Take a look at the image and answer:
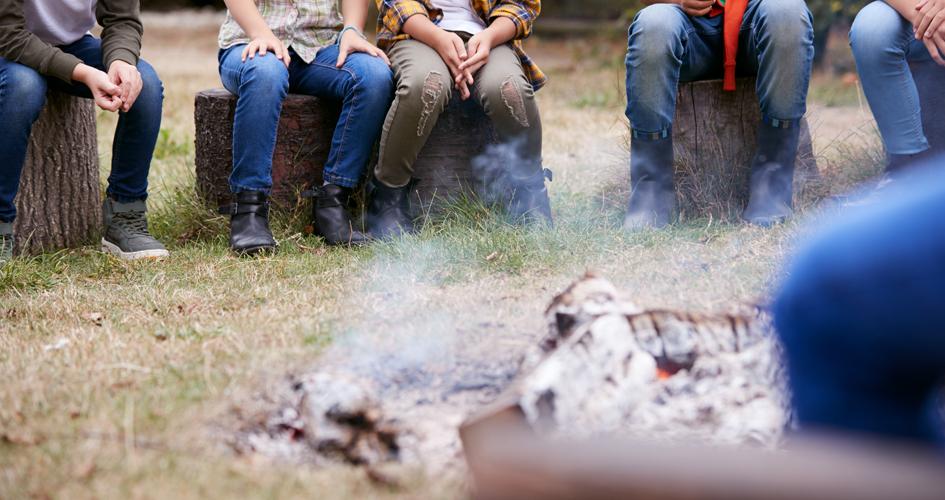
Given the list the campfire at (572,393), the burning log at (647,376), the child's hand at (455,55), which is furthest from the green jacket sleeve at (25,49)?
the burning log at (647,376)

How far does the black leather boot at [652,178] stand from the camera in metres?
3.74

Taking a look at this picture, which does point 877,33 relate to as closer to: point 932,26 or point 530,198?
point 932,26

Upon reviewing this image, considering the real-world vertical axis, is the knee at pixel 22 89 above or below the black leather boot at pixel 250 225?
above

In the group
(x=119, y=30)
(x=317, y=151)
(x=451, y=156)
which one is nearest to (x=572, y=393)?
(x=451, y=156)

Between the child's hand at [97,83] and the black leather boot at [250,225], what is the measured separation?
0.55m

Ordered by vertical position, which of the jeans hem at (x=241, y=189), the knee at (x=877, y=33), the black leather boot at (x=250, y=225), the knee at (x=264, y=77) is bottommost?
the black leather boot at (x=250, y=225)

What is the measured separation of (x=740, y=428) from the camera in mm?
1919

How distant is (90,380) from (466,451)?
3.24 feet

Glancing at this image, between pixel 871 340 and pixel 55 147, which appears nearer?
pixel 871 340

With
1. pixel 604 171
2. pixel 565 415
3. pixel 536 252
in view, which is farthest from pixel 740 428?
pixel 604 171

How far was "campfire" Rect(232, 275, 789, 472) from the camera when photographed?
1.88m

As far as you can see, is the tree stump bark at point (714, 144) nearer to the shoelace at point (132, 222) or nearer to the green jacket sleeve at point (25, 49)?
the shoelace at point (132, 222)

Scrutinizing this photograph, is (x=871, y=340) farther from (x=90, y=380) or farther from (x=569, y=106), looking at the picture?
(x=569, y=106)

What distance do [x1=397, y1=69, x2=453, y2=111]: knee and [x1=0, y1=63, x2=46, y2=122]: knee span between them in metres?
1.24
